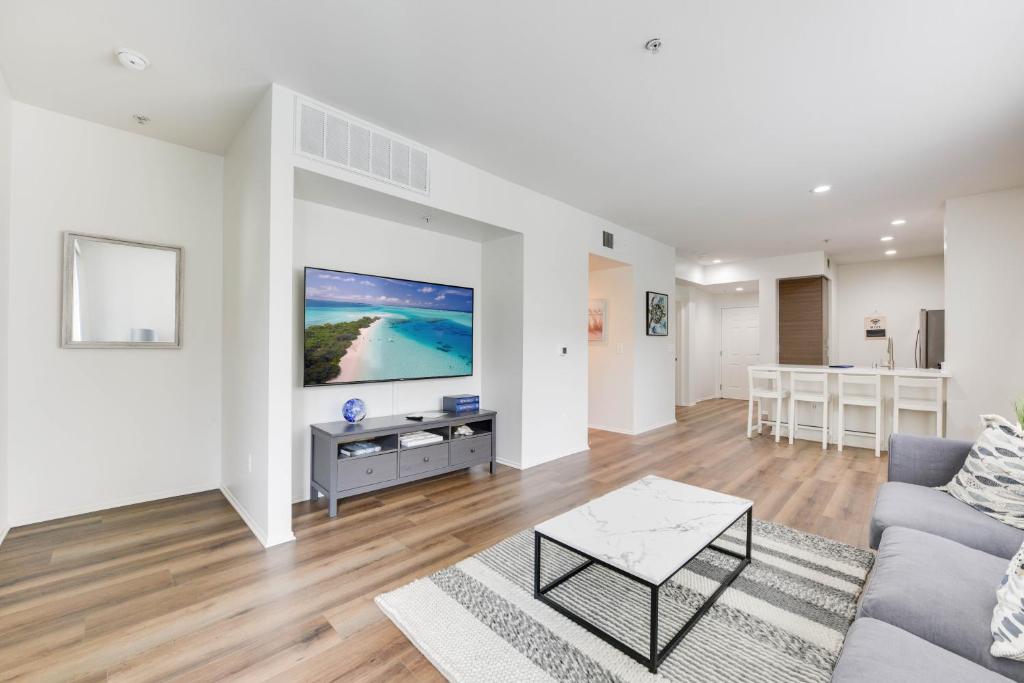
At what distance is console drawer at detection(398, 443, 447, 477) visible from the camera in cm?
329

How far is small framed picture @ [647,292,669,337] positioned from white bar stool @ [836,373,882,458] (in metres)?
2.13

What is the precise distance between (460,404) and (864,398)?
4.54 meters

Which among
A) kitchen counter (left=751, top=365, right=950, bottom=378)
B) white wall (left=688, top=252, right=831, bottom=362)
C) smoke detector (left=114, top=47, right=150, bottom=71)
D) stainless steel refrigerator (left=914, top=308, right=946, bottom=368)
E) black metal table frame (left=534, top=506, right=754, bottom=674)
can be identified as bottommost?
black metal table frame (left=534, top=506, right=754, bottom=674)

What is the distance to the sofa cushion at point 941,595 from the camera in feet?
3.94

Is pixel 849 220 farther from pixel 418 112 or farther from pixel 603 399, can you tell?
pixel 418 112

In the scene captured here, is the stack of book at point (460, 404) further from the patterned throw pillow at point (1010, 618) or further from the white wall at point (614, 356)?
the patterned throw pillow at point (1010, 618)

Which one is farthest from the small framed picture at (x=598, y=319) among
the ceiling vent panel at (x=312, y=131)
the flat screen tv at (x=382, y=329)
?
the ceiling vent panel at (x=312, y=131)

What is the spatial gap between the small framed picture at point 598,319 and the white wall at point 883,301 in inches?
190

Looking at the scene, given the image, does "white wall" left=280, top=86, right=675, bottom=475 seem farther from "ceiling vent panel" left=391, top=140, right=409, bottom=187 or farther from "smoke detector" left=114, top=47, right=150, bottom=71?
"smoke detector" left=114, top=47, right=150, bottom=71

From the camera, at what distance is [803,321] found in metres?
7.31

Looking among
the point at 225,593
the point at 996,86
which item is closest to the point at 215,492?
the point at 225,593

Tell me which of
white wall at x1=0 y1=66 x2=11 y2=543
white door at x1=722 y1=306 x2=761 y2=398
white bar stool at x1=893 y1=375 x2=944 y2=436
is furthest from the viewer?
white door at x1=722 y1=306 x2=761 y2=398

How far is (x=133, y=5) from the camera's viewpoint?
1.91 metres

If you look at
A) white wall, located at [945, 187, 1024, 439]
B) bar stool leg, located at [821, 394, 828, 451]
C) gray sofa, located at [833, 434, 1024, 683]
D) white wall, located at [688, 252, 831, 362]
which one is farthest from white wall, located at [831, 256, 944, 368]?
gray sofa, located at [833, 434, 1024, 683]
